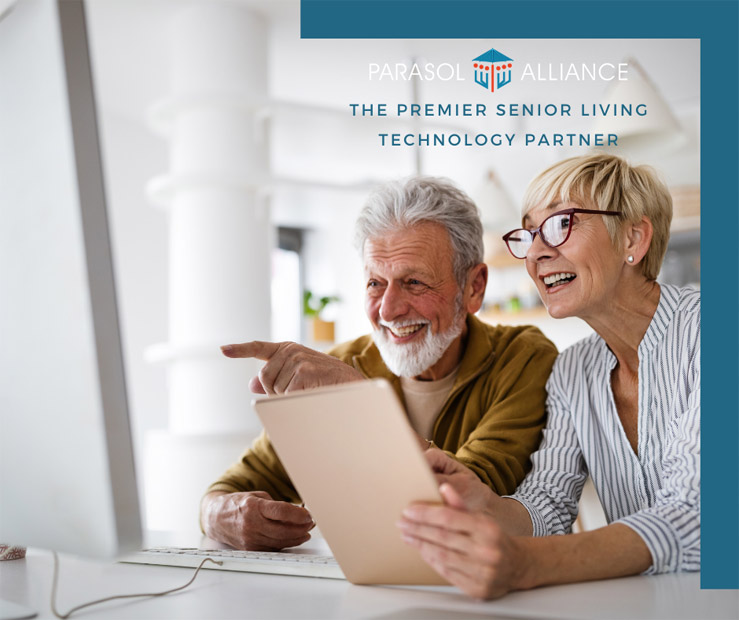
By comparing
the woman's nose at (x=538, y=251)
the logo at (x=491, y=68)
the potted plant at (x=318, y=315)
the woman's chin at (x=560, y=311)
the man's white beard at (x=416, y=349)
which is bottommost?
the potted plant at (x=318, y=315)

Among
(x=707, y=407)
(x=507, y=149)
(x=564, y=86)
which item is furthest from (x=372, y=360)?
(x=507, y=149)

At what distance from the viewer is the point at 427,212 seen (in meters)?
1.69

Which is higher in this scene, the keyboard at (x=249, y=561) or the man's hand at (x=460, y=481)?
the man's hand at (x=460, y=481)

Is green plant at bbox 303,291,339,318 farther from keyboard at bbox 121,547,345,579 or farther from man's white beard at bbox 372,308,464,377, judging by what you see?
keyboard at bbox 121,547,345,579

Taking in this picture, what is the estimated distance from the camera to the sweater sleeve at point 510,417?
4.54 feet

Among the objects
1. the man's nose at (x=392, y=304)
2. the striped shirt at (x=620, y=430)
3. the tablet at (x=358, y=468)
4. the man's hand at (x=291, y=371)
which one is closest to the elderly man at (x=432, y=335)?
the man's nose at (x=392, y=304)

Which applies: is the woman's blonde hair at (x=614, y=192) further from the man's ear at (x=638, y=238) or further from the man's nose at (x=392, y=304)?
the man's nose at (x=392, y=304)

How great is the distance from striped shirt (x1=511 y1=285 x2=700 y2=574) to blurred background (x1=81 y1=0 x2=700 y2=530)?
147 cm

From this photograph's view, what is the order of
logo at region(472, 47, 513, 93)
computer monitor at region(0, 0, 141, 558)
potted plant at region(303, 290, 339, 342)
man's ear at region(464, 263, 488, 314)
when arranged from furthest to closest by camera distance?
potted plant at region(303, 290, 339, 342)
logo at region(472, 47, 513, 93)
man's ear at region(464, 263, 488, 314)
computer monitor at region(0, 0, 141, 558)

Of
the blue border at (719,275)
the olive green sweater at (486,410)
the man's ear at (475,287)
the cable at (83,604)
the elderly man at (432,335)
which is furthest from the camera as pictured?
the man's ear at (475,287)

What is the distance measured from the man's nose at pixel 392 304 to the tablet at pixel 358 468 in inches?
33.8

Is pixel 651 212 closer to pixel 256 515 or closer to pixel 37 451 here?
pixel 256 515

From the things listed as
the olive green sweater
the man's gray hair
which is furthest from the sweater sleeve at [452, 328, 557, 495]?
the man's gray hair

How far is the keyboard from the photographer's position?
3.10 feet
